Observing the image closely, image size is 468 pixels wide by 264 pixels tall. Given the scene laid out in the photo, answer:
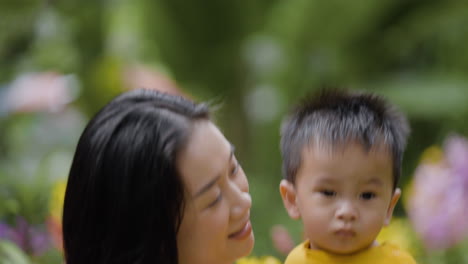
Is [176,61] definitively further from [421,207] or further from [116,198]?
[116,198]

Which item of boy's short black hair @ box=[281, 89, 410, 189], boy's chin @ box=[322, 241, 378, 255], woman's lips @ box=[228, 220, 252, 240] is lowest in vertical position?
boy's chin @ box=[322, 241, 378, 255]

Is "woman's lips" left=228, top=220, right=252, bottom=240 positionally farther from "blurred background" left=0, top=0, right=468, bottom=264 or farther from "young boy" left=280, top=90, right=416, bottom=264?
"blurred background" left=0, top=0, right=468, bottom=264

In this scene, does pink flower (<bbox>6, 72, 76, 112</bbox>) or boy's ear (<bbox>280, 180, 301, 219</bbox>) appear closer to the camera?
boy's ear (<bbox>280, 180, 301, 219</bbox>)

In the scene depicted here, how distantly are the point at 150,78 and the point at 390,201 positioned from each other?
2.10m

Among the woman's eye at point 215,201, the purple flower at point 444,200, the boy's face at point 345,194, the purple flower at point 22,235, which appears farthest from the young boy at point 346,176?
the purple flower at point 22,235

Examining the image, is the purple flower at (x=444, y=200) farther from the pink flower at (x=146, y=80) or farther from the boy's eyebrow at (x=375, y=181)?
the pink flower at (x=146, y=80)

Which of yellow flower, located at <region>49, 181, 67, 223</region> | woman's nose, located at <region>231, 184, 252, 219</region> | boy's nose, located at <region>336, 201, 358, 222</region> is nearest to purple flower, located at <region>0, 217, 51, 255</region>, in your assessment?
yellow flower, located at <region>49, 181, 67, 223</region>

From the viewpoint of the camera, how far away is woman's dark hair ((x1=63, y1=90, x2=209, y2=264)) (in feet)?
3.04

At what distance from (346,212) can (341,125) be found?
10 cm

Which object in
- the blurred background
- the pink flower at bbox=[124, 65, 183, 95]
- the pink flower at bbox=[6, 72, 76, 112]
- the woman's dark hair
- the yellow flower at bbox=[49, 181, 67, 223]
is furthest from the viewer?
the blurred background

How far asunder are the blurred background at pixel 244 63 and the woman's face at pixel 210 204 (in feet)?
5.32

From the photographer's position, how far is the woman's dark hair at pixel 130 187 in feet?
3.04

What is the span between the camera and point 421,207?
5.71ft

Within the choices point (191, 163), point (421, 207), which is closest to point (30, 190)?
point (421, 207)
